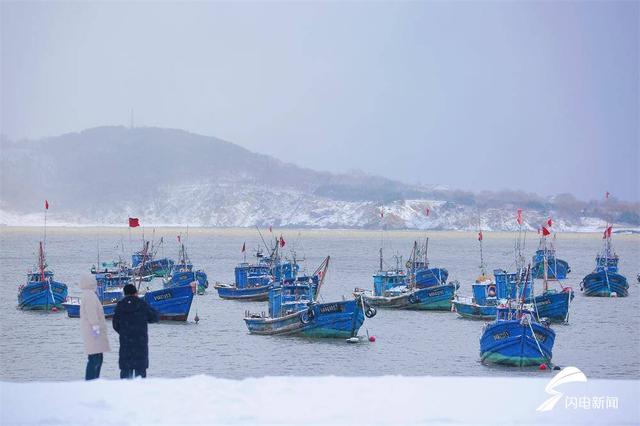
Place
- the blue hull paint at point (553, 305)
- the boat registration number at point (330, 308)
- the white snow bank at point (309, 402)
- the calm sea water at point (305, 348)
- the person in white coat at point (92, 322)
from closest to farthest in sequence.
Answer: the white snow bank at point (309, 402), the person in white coat at point (92, 322), the calm sea water at point (305, 348), the boat registration number at point (330, 308), the blue hull paint at point (553, 305)

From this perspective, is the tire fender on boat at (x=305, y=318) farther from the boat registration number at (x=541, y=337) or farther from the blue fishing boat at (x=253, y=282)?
the blue fishing boat at (x=253, y=282)

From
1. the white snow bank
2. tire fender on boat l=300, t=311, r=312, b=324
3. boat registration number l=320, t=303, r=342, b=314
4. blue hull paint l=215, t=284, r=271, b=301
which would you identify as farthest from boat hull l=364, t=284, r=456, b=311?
the white snow bank

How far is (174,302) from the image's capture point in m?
53.1

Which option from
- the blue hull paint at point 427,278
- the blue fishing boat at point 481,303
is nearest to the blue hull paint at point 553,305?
the blue fishing boat at point 481,303

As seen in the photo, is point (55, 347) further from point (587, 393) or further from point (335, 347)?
point (587, 393)

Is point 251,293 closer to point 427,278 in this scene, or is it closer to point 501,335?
point 427,278

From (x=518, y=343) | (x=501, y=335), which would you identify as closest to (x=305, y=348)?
(x=501, y=335)

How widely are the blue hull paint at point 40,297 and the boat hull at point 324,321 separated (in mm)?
21332

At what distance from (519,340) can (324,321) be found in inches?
457

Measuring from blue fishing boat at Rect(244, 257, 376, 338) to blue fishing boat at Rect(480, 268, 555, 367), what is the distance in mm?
9606

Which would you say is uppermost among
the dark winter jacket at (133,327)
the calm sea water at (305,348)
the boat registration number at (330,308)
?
the dark winter jacket at (133,327)

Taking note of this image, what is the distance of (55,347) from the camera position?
4428 centimetres

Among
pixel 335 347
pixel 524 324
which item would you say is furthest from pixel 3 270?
pixel 524 324

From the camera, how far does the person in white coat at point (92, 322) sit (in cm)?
1623
